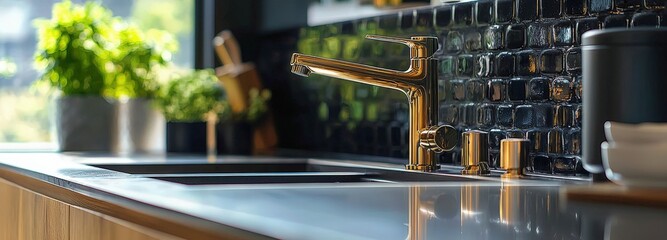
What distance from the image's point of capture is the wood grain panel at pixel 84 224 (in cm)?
141

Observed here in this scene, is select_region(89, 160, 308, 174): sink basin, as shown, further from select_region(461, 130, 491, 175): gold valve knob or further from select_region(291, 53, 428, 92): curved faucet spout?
select_region(461, 130, 491, 175): gold valve knob

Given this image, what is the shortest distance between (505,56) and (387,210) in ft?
2.92

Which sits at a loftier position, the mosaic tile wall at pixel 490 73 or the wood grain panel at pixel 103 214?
the mosaic tile wall at pixel 490 73

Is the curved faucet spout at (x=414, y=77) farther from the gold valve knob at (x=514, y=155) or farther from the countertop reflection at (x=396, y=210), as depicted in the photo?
the countertop reflection at (x=396, y=210)

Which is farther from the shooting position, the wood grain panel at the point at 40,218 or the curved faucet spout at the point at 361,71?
the curved faucet spout at the point at 361,71

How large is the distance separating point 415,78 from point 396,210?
0.85 meters

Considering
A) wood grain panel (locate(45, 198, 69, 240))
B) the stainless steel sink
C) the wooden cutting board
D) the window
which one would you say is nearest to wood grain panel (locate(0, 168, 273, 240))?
wood grain panel (locate(45, 198, 69, 240))

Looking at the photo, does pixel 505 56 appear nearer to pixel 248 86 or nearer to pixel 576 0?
pixel 576 0

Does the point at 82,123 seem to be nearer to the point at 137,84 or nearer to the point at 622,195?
the point at 137,84

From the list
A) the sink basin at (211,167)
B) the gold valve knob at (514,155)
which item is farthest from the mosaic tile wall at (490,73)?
the sink basin at (211,167)

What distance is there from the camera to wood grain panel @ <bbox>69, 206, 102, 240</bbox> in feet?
4.63

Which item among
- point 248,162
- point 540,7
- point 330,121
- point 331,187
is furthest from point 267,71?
point 331,187

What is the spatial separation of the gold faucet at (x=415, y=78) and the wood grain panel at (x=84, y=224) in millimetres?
553

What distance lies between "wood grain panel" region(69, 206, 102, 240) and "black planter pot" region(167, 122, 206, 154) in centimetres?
123
